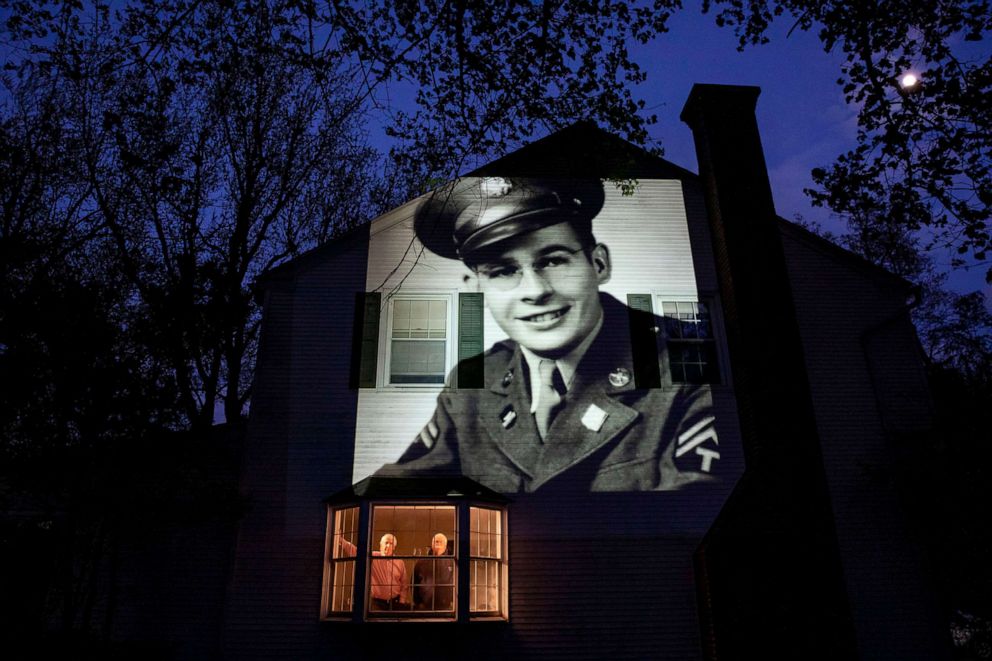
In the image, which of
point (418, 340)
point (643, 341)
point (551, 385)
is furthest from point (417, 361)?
point (643, 341)

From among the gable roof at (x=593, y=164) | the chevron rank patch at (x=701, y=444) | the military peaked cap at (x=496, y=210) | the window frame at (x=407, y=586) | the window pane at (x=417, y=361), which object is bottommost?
the window frame at (x=407, y=586)

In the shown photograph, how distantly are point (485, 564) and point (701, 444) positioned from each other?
3540mm

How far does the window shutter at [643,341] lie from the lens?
955 cm

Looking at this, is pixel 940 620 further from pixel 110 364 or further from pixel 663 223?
pixel 110 364

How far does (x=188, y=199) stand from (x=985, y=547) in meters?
14.5

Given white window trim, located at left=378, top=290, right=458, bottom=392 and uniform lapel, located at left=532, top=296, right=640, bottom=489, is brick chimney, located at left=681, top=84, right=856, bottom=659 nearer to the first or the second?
uniform lapel, located at left=532, top=296, right=640, bottom=489

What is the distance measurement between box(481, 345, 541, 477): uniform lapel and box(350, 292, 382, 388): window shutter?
1.77m

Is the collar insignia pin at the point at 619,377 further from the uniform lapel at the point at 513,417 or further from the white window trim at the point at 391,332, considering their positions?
the white window trim at the point at 391,332

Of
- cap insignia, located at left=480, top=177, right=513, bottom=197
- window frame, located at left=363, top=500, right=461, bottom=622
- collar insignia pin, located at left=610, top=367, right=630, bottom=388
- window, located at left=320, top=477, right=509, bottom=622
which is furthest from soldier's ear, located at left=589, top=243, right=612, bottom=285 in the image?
window frame, located at left=363, top=500, right=461, bottom=622

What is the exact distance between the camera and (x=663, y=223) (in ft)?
34.4

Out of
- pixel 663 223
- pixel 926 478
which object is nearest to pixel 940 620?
pixel 926 478

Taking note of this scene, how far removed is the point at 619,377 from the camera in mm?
9531

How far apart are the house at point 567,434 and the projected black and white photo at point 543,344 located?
38 millimetres

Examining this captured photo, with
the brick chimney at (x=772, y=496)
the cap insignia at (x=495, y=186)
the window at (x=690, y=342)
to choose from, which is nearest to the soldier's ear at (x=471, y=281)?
the cap insignia at (x=495, y=186)
